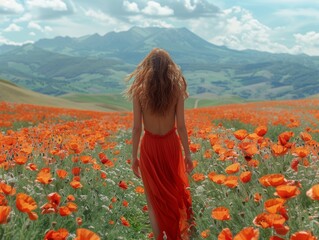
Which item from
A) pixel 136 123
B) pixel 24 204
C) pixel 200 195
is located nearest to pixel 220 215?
pixel 24 204

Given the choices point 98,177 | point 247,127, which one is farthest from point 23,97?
point 98,177

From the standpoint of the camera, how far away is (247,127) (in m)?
16.1

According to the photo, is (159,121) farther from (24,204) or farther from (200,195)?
(24,204)

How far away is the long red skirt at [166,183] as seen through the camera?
521cm

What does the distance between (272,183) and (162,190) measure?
7.98ft

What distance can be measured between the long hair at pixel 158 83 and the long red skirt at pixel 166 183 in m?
0.46

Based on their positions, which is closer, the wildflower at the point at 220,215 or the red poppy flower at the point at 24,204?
the red poppy flower at the point at 24,204

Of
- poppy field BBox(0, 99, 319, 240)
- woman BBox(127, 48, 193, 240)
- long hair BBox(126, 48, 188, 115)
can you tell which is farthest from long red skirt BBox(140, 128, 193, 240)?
long hair BBox(126, 48, 188, 115)

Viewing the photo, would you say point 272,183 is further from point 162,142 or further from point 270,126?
point 270,126

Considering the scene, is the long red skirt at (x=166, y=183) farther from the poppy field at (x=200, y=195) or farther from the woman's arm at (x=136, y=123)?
the poppy field at (x=200, y=195)

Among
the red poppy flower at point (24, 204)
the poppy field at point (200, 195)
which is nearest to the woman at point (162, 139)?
the poppy field at point (200, 195)

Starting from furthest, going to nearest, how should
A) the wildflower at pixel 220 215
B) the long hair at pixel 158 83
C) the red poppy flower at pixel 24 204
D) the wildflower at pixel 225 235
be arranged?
the long hair at pixel 158 83 → the wildflower at pixel 220 215 → the red poppy flower at pixel 24 204 → the wildflower at pixel 225 235

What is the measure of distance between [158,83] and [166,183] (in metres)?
1.28

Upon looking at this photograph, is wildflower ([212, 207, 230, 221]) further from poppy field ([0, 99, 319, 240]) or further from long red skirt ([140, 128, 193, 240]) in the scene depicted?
long red skirt ([140, 128, 193, 240])
